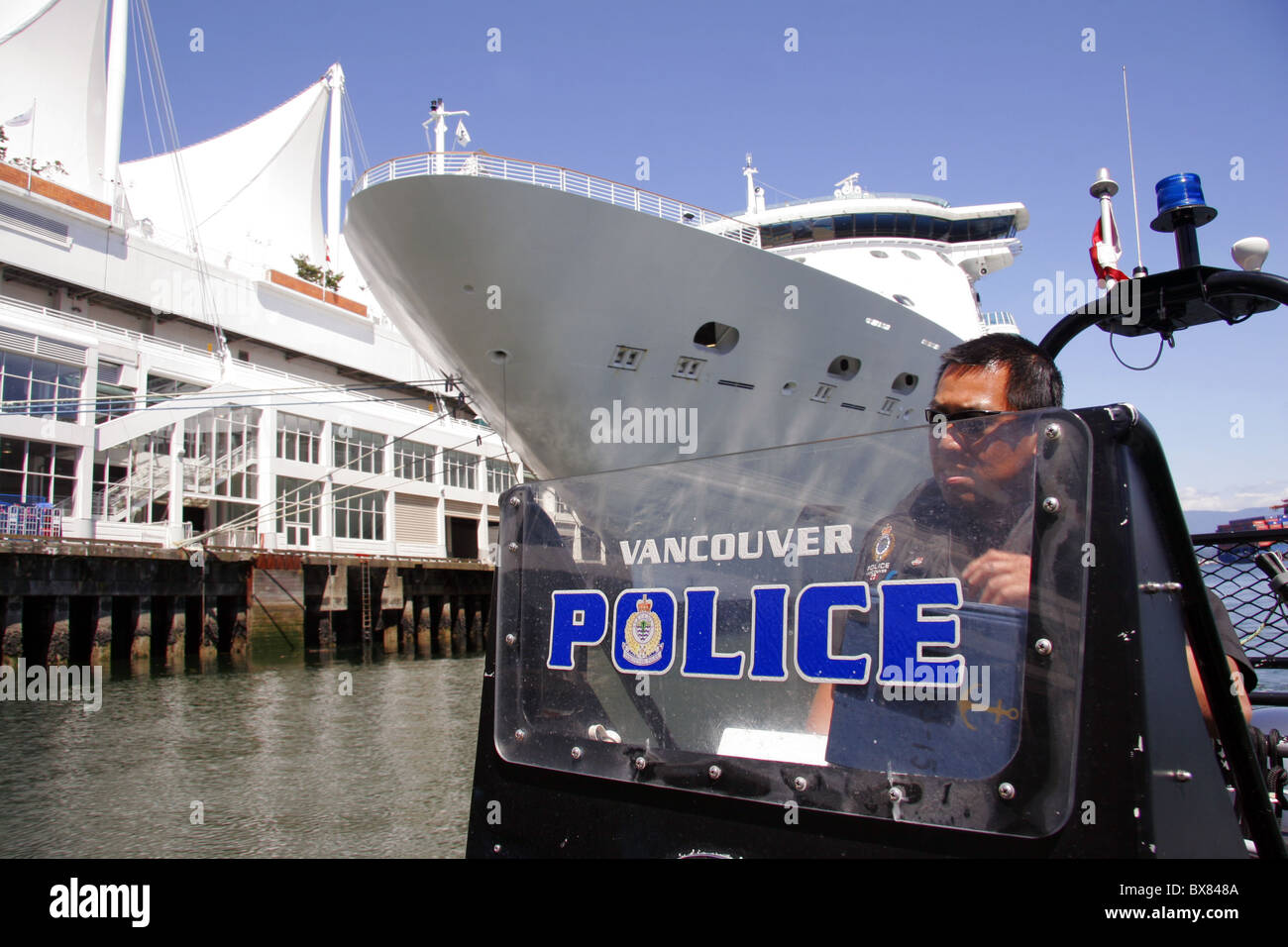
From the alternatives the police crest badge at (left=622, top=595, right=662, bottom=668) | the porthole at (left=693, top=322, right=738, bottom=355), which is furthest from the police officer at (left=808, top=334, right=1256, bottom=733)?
the porthole at (left=693, top=322, right=738, bottom=355)

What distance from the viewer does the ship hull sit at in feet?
36.1

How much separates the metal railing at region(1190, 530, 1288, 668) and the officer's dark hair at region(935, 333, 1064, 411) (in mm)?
1913

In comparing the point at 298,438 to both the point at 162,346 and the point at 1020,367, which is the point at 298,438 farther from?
the point at 1020,367

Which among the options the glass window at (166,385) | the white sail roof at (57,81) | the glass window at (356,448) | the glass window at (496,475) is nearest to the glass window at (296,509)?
the glass window at (356,448)

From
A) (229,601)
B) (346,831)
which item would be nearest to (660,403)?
(346,831)

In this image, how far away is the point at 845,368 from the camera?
44.5 feet

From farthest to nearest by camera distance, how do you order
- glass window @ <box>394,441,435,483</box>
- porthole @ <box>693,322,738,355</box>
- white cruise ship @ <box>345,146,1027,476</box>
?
glass window @ <box>394,441,435,483</box>, porthole @ <box>693,322,738,355</box>, white cruise ship @ <box>345,146,1027,476</box>

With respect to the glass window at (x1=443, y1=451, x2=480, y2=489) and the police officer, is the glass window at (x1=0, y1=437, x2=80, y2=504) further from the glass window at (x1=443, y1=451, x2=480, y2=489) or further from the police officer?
the police officer

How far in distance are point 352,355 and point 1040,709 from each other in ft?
152

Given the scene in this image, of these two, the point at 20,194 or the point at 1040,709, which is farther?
the point at 20,194

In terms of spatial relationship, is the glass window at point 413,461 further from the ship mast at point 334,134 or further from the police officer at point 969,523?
the police officer at point 969,523
